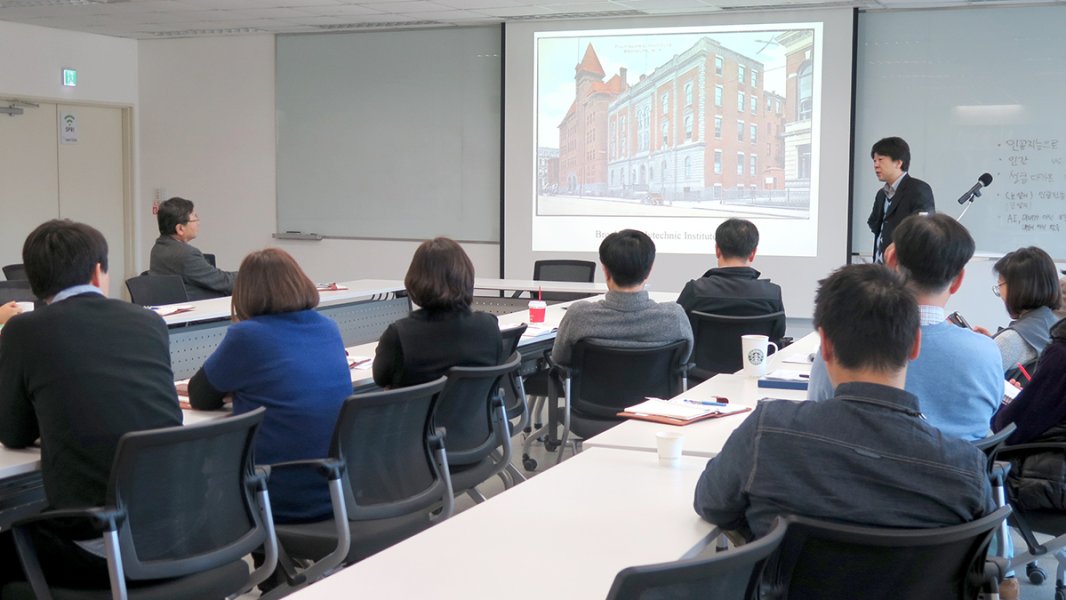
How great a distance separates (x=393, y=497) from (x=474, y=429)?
0.62 metres

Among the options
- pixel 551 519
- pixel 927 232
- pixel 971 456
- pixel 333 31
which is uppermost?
pixel 333 31

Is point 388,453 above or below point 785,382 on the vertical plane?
below

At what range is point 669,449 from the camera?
253cm

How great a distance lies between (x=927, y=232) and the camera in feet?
9.16

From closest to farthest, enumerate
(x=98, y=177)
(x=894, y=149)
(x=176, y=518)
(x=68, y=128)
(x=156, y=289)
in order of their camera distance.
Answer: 1. (x=176, y=518)
2. (x=156, y=289)
3. (x=894, y=149)
4. (x=68, y=128)
5. (x=98, y=177)

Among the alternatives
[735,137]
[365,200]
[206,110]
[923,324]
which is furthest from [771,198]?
[923,324]

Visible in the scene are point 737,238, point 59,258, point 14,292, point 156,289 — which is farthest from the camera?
point 156,289

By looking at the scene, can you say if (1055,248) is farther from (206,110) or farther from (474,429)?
(206,110)

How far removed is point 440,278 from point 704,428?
1091mm

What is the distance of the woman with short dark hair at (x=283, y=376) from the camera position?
3008 mm

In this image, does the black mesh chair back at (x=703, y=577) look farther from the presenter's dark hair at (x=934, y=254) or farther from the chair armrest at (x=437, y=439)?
the chair armrest at (x=437, y=439)

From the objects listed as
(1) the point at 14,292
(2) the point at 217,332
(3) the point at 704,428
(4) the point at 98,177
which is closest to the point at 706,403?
(3) the point at 704,428

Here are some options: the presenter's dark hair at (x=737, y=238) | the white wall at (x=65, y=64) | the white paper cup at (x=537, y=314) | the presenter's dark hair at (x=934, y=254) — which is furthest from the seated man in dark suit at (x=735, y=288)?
the white wall at (x=65, y=64)

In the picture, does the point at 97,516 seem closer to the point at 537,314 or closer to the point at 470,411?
the point at 470,411
